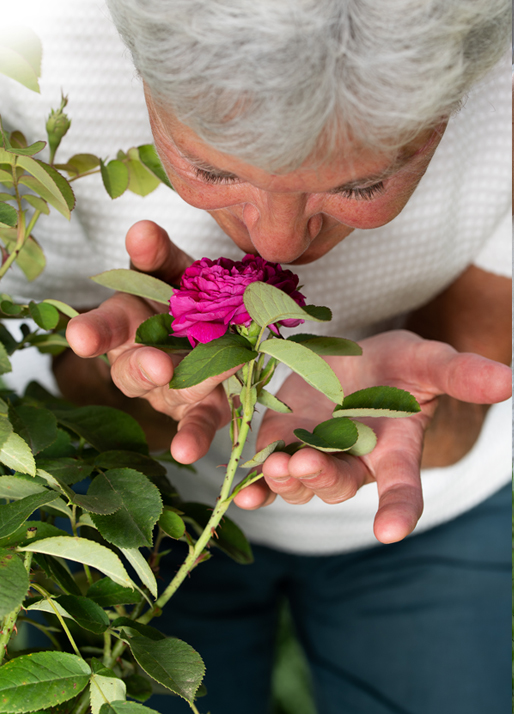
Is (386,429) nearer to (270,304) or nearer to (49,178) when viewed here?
(270,304)

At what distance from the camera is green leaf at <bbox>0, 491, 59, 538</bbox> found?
10.7 inches

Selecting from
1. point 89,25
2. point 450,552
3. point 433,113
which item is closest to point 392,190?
point 433,113

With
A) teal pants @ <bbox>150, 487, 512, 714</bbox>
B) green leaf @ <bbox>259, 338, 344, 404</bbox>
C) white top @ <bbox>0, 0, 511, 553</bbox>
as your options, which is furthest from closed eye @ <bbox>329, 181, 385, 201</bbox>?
teal pants @ <bbox>150, 487, 512, 714</bbox>

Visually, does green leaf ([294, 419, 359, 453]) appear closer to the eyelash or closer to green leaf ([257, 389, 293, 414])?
green leaf ([257, 389, 293, 414])

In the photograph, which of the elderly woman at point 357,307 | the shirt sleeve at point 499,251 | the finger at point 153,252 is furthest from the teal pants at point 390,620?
the finger at point 153,252

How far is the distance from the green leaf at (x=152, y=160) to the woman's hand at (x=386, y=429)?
0.75 ft

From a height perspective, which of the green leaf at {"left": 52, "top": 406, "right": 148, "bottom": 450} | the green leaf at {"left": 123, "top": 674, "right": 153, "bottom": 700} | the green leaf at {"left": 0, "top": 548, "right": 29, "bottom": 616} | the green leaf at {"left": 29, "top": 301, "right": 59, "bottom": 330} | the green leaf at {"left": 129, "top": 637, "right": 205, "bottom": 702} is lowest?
the green leaf at {"left": 123, "top": 674, "right": 153, "bottom": 700}

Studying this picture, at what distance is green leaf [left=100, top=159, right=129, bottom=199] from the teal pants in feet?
1.82

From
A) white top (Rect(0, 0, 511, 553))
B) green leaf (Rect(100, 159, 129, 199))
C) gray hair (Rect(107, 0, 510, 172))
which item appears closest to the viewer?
gray hair (Rect(107, 0, 510, 172))

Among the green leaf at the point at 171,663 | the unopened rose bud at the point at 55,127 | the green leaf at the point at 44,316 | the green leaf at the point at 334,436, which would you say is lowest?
the green leaf at the point at 171,663

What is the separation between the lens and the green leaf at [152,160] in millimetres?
448

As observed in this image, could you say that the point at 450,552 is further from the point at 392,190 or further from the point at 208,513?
the point at 392,190

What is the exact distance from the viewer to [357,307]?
0.75 meters

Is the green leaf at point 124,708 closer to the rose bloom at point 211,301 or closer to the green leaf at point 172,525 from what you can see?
the green leaf at point 172,525
